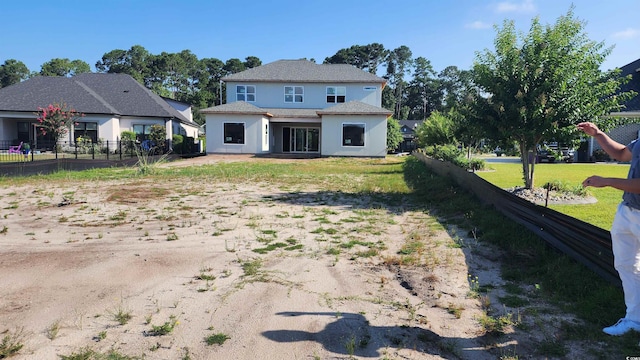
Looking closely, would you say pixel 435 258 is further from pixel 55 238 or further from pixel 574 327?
pixel 55 238

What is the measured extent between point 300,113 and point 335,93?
3.57 metres

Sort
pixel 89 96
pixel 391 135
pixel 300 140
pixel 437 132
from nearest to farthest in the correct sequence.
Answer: pixel 437 132 < pixel 89 96 < pixel 300 140 < pixel 391 135

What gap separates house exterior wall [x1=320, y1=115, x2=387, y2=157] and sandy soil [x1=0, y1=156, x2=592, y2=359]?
18.4m

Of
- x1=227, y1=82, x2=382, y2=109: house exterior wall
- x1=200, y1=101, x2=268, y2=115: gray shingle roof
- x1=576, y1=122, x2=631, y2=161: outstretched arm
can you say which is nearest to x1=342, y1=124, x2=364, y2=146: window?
x1=227, y1=82, x2=382, y2=109: house exterior wall

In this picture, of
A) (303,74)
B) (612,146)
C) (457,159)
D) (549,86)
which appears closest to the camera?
(612,146)

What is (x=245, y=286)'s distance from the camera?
4102 mm

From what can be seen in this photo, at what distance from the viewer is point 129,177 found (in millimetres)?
13906

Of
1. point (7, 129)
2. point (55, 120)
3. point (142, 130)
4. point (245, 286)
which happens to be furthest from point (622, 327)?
point (7, 129)

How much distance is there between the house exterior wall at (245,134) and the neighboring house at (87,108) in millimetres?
5209

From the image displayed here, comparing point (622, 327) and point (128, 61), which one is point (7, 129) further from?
point (128, 61)

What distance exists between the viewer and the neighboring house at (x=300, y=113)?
2592 centimetres

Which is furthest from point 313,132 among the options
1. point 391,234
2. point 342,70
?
point 391,234

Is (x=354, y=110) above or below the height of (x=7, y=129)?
above

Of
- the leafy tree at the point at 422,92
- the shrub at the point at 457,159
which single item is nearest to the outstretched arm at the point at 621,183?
the shrub at the point at 457,159
